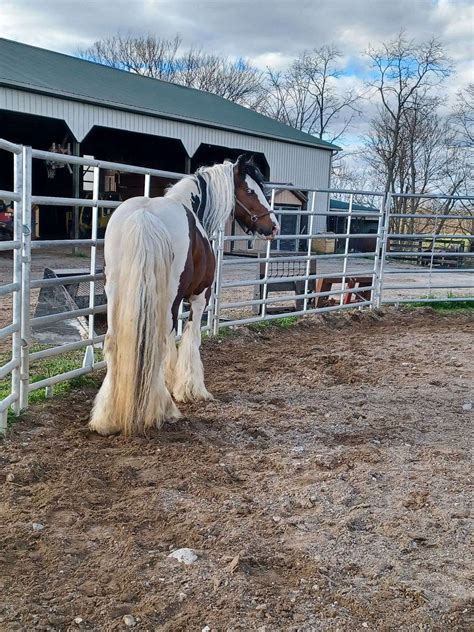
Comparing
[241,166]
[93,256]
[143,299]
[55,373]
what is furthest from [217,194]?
[55,373]

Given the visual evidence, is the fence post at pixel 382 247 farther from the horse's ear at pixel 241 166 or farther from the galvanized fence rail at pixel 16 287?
the galvanized fence rail at pixel 16 287

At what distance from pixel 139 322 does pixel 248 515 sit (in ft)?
3.97

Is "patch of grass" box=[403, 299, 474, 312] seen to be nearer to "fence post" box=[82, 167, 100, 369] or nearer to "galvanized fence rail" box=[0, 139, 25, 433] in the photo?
"fence post" box=[82, 167, 100, 369]

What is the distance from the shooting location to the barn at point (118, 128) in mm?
15297

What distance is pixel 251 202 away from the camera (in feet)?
15.7

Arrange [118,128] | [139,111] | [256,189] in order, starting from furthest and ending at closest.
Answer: [139,111] → [118,128] → [256,189]

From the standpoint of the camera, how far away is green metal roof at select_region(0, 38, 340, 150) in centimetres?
1527

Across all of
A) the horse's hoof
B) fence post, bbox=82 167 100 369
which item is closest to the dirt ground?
the horse's hoof

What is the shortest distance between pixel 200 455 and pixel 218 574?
3.64 ft

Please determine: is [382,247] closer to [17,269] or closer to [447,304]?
[447,304]

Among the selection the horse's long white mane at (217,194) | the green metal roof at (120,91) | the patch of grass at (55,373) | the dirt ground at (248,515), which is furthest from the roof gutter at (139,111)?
the dirt ground at (248,515)

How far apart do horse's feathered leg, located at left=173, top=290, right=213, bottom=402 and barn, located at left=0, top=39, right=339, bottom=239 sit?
33.6ft

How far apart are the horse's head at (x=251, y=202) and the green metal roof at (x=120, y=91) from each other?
11.6 metres

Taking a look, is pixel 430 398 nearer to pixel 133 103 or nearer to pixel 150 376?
pixel 150 376
